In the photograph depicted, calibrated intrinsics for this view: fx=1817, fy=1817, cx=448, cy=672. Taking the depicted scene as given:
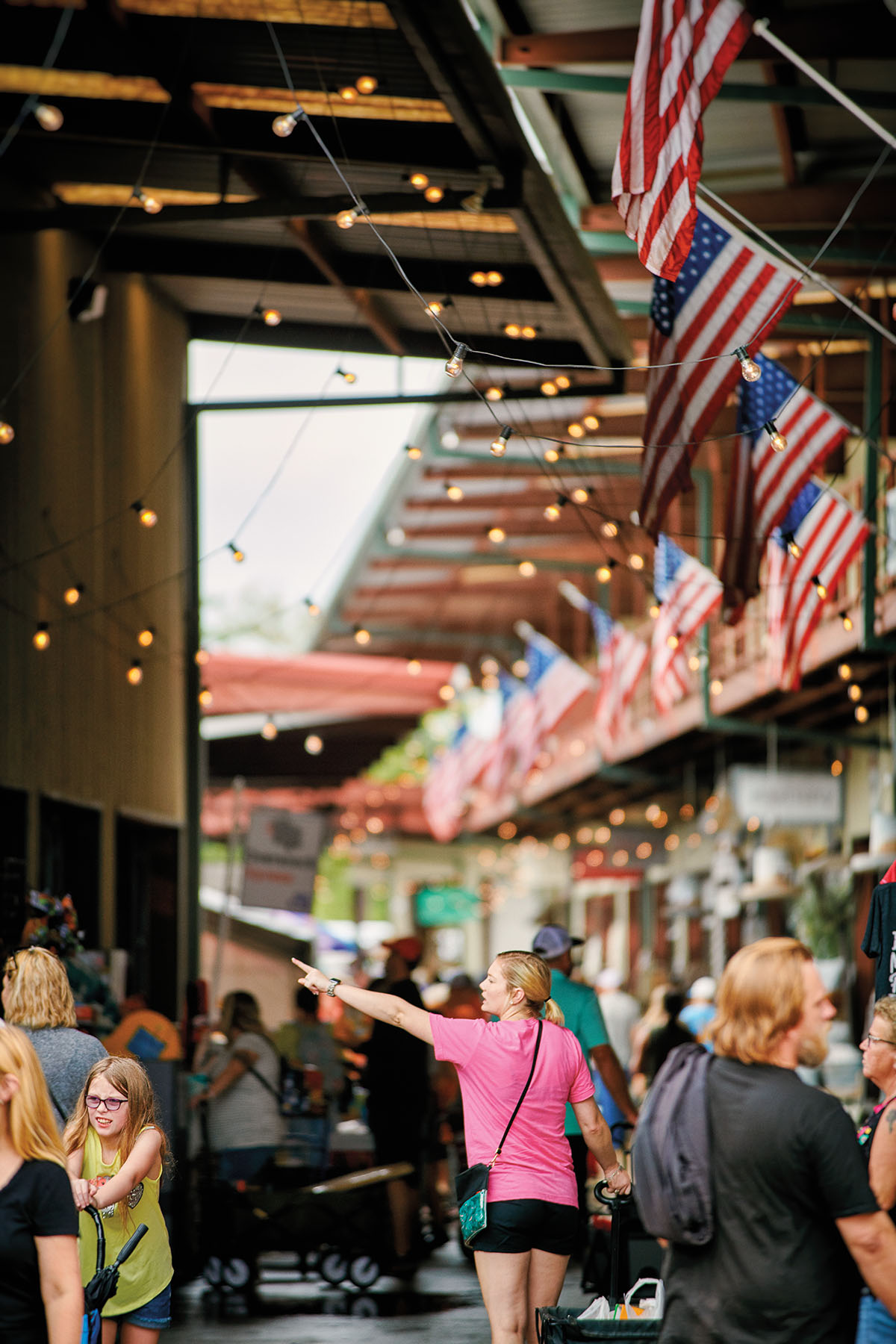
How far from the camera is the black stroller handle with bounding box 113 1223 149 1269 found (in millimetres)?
4953

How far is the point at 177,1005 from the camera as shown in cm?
1622

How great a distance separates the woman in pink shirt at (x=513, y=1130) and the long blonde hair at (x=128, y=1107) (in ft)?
1.95

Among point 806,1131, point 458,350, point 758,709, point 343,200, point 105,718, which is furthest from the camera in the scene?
point 758,709

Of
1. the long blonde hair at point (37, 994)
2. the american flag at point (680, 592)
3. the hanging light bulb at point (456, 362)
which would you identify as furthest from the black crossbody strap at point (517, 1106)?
the american flag at point (680, 592)

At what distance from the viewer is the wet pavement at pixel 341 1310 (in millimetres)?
8836

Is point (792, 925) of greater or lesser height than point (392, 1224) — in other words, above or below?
above

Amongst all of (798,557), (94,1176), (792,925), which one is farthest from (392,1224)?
(792,925)

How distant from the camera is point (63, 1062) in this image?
240 inches

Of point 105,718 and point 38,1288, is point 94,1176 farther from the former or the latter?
point 105,718

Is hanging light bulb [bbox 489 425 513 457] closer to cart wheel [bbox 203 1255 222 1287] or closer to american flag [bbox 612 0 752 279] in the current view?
american flag [bbox 612 0 752 279]

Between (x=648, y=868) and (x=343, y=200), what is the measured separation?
22.0m

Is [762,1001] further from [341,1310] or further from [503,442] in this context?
[341,1310]

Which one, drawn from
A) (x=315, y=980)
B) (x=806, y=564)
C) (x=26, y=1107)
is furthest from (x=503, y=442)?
(x=806, y=564)

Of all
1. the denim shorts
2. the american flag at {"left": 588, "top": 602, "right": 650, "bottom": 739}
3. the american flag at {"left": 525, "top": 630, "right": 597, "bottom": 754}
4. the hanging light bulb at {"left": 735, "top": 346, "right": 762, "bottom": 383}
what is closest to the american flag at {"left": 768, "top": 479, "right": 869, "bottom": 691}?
the hanging light bulb at {"left": 735, "top": 346, "right": 762, "bottom": 383}
